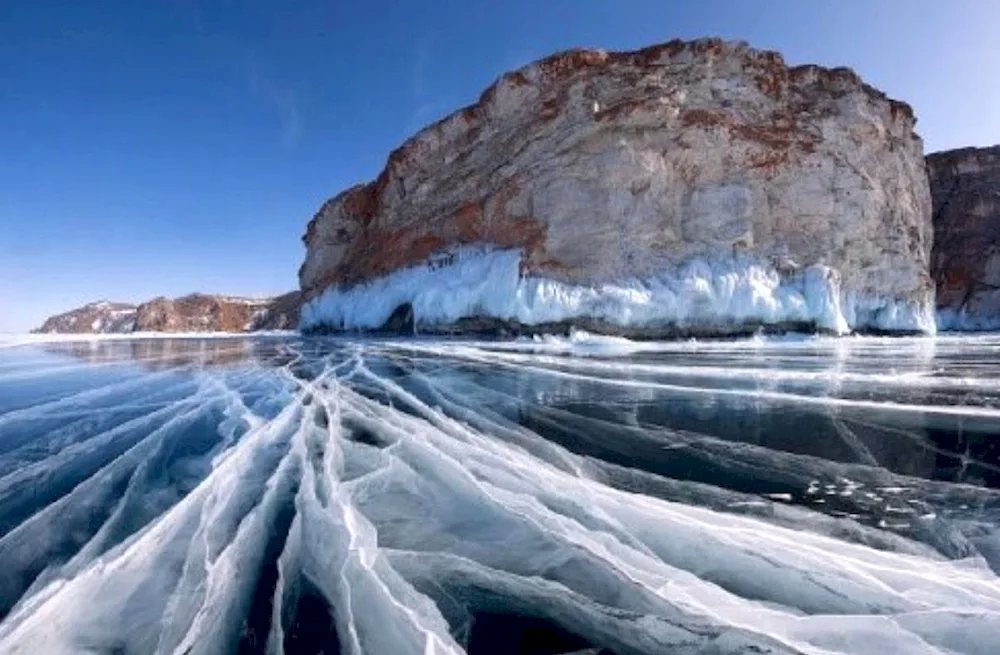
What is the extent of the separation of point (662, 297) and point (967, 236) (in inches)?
1524

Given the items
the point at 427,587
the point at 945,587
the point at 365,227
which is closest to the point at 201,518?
the point at 427,587

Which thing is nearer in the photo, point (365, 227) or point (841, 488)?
point (841, 488)

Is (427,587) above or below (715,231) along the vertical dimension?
below

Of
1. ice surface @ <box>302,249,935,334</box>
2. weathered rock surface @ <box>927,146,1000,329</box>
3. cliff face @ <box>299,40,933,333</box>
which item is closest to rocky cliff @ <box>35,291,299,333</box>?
cliff face @ <box>299,40,933,333</box>

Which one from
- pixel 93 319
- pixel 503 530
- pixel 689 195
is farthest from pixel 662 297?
pixel 93 319

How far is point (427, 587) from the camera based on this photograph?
2.23m

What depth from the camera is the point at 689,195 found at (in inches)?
920

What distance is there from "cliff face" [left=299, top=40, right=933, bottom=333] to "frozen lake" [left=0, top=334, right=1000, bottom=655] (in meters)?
16.6

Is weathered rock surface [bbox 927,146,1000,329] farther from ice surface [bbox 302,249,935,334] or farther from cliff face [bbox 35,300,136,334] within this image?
cliff face [bbox 35,300,136,334]

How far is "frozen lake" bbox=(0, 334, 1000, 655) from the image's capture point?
1.92m

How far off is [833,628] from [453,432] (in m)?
3.32

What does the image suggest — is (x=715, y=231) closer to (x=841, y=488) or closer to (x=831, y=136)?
(x=831, y=136)

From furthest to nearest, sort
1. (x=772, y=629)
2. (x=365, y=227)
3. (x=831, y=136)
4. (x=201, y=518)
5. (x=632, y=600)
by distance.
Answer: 1. (x=365, y=227)
2. (x=831, y=136)
3. (x=201, y=518)
4. (x=632, y=600)
5. (x=772, y=629)

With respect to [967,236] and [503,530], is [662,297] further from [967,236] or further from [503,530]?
[967,236]
